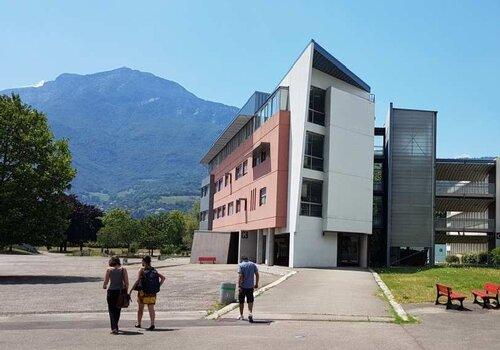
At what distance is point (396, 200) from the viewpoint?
152 ft

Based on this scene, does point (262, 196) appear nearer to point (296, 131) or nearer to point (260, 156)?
point (260, 156)

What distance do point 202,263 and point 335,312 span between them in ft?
118

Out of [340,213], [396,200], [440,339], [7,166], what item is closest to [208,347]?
[440,339]

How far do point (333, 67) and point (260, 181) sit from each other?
11.3m

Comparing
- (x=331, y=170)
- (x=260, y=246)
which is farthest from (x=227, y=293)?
(x=260, y=246)

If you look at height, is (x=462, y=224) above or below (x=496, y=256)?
above

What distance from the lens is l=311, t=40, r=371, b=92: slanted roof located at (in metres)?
38.6

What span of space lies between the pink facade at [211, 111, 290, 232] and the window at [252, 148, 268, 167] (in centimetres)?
12

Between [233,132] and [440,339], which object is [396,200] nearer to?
[233,132]

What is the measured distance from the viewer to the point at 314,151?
40.1 m

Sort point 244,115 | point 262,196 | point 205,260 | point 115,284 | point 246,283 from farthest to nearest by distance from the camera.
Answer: point 244,115 → point 205,260 → point 262,196 → point 246,283 → point 115,284

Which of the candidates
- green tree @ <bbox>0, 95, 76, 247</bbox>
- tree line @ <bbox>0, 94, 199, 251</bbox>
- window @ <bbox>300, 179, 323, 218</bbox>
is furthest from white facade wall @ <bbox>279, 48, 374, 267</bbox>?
green tree @ <bbox>0, 95, 76, 247</bbox>

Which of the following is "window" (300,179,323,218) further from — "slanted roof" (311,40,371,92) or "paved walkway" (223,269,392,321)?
"paved walkway" (223,269,392,321)

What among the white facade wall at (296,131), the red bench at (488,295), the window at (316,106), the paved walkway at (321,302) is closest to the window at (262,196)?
the white facade wall at (296,131)
